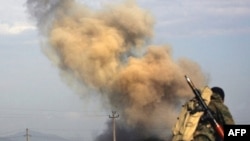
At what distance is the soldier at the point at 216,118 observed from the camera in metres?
60.4

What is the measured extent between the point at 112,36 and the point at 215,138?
21495 millimetres

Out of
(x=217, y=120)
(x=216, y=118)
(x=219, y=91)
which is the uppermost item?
(x=219, y=91)

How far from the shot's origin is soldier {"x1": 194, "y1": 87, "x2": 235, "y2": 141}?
60.4m

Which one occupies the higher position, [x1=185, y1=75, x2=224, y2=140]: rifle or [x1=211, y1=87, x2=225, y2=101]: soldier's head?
[x1=211, y1=87, x2=225, y2=101]: soldier's head

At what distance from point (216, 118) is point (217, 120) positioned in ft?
1.10

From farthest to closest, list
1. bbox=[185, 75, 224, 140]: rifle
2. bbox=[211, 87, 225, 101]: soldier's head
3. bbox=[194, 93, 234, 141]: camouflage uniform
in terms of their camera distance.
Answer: bbox=[211, 87, 225, 101]: soldier's head → bbox=[194, 93, 234, 141]: camouflage uniform → bbox=[185, 75, 224, 140]: rifle

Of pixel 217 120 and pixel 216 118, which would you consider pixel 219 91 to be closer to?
pixel 216 118

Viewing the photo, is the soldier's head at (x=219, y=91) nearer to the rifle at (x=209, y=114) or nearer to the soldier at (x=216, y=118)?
the soldier at (x=216, y=118)

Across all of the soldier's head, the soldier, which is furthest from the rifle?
the soldier's head

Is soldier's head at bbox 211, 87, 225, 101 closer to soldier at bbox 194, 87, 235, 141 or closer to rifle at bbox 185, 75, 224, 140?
soldier at bbox 194, 87, 235, 141

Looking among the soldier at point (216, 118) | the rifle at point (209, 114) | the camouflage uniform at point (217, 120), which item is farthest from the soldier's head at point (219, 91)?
the rifle at point (209, 114)

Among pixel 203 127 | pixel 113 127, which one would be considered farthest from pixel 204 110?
pixel 113 127

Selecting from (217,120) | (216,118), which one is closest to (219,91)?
Answer: (216,118)

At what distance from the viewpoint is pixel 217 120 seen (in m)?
60.8
